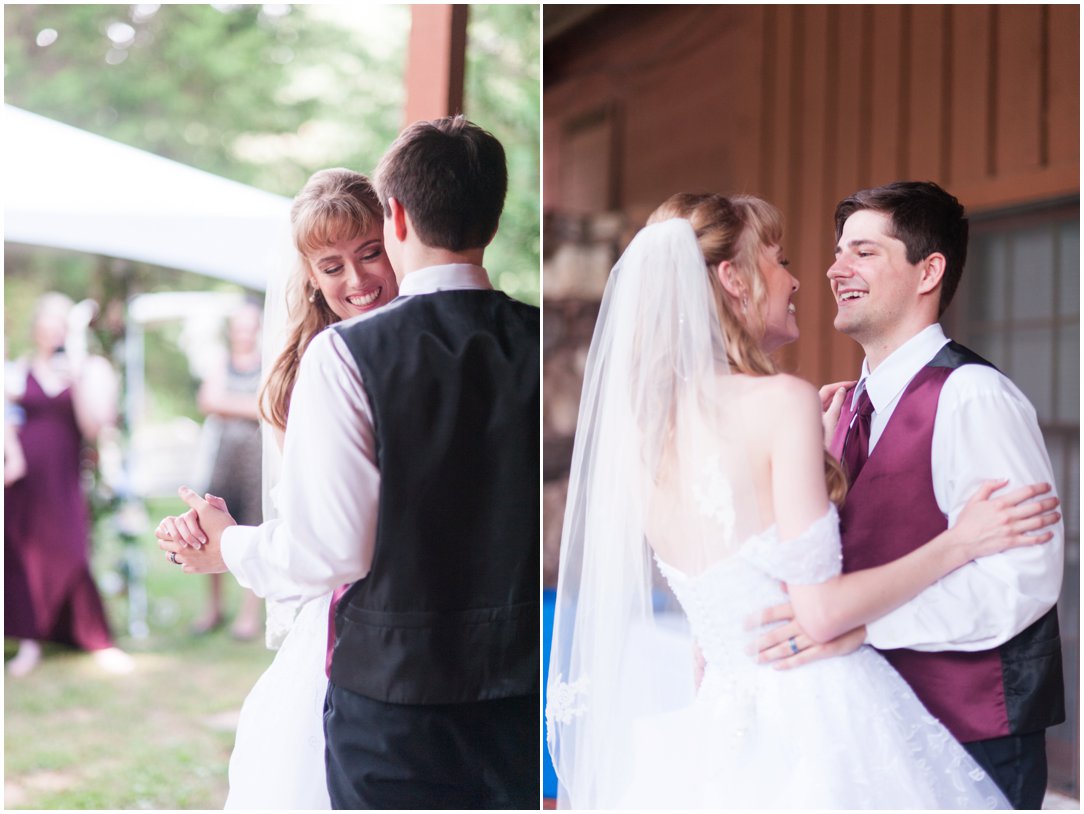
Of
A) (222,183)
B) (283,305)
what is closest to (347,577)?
(283,305)

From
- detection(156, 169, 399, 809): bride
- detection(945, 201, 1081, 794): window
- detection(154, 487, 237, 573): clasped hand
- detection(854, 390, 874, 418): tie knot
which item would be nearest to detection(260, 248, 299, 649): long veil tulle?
detection(156, 169, 399, 809): bride

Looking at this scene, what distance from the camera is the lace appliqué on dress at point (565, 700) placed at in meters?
1.97

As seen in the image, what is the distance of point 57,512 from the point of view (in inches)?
193

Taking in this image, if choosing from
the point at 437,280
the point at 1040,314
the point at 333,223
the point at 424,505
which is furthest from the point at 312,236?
the point at 1040,314

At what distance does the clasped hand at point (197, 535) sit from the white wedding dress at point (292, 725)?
21 cm

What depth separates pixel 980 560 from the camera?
1.79 meters

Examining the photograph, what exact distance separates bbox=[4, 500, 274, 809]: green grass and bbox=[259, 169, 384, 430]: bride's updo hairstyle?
4.30ft

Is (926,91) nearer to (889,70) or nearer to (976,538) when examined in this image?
(889,70)

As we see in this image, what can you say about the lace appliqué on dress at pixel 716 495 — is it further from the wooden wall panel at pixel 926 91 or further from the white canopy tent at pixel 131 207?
the wooden wall panel at pixel 926 91

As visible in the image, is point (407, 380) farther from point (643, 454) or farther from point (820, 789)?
point (820, 789)

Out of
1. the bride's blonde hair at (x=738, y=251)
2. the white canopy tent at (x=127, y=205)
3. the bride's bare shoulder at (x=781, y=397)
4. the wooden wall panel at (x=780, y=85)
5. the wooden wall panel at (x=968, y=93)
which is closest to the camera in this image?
the bride's bare shoulder at (x=781, y=397)

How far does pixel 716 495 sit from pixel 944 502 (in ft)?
1.35

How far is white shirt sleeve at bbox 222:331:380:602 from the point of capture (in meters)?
1.80


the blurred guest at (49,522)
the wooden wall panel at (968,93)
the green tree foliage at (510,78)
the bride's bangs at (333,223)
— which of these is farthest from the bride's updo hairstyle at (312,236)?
the blurred guest at (49,522)
